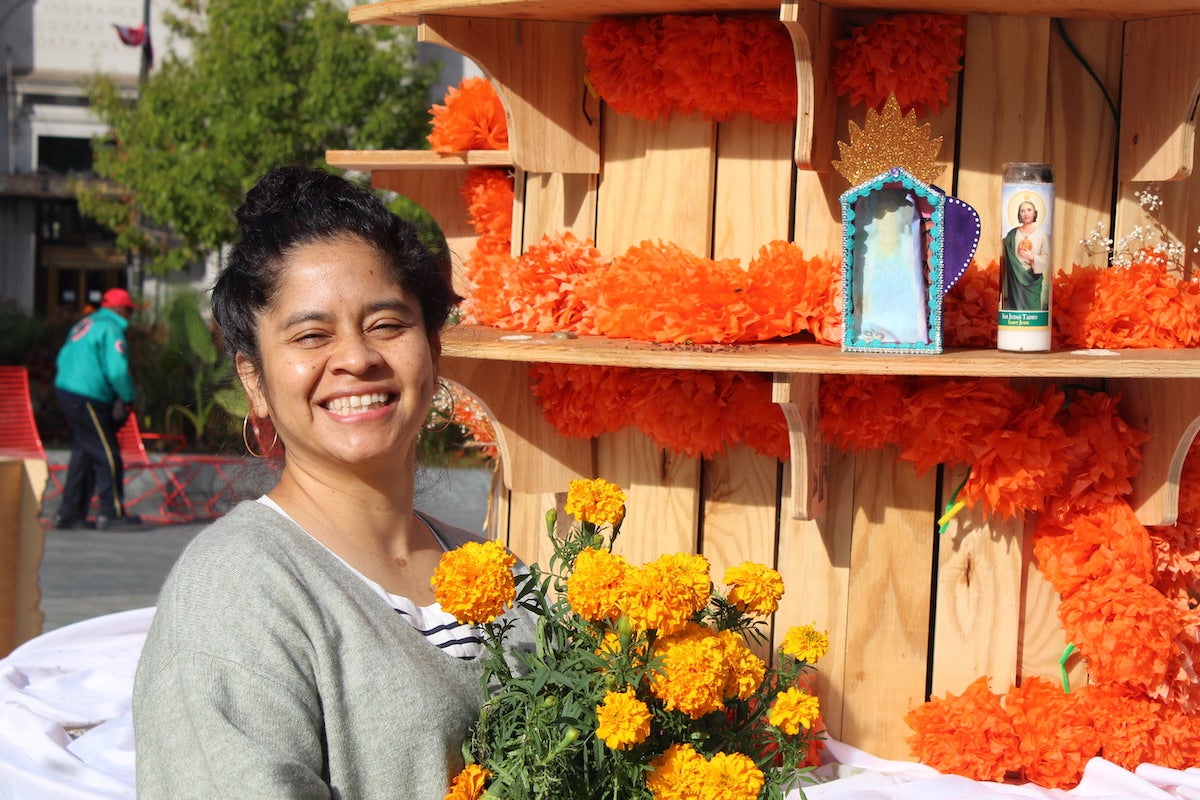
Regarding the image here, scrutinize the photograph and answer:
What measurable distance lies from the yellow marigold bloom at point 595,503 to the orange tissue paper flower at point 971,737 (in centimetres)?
111

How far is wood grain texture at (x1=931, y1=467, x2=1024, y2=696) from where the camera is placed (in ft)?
9.27

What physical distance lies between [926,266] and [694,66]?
2.23 feet

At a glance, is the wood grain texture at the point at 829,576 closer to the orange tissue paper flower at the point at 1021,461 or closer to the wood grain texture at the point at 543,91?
the orange tissue paper flower at the point at 1021,461

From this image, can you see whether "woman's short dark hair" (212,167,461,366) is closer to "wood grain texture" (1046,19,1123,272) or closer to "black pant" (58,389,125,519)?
"wood grain texture" (1046,19,1123,272)

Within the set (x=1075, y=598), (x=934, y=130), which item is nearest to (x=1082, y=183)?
(x=934, y=130)

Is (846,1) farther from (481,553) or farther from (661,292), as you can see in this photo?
(481,553)

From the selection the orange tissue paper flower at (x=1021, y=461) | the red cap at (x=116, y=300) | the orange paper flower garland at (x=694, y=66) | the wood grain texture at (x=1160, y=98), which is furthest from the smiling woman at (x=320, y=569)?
the red cap at (x=116, y=300)

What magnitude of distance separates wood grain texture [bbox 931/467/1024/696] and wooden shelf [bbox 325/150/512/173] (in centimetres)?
143

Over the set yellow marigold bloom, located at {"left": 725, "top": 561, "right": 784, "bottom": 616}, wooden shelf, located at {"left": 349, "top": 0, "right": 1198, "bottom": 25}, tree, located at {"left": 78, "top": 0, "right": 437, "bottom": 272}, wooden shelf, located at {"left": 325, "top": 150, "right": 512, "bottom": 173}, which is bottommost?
yellow marigold bloom, located at {"left": 725, "top": 561, "right": 784, "bottom": 616}

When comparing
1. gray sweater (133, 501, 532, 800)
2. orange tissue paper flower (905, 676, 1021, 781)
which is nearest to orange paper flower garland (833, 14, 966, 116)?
orange tissue paper flower (905, 676, 1021, 781)

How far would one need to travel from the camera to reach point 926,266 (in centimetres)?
259

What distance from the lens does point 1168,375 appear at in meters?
2.30

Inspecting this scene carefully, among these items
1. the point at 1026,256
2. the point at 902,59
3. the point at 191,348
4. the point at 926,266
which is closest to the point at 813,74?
the point at 902,59

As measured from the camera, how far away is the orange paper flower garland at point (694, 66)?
277 centimetres
